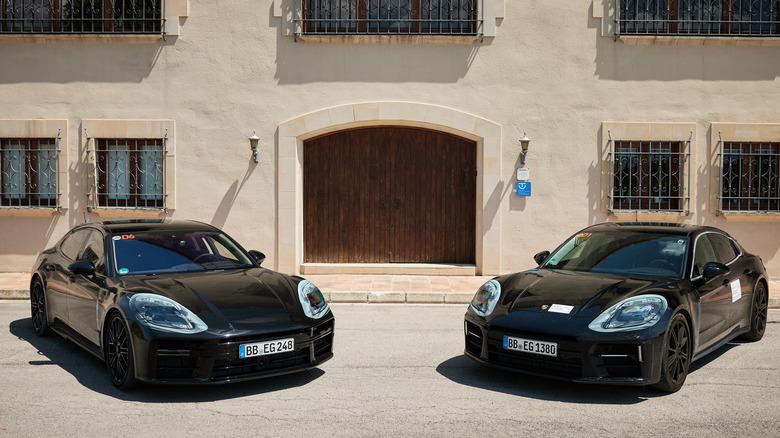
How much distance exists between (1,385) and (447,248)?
8707 millimetres

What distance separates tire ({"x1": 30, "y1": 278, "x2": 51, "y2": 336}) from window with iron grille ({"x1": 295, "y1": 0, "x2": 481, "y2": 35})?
6.97 m

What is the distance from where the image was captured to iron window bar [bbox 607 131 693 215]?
12953 millimetres

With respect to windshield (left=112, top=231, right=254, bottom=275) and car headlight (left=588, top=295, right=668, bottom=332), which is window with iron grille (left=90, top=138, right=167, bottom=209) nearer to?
windshield (left=112, top=231, right=254, bottom=275)

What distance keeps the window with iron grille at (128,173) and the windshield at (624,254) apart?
8.38m

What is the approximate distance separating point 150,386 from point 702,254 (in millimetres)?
4991

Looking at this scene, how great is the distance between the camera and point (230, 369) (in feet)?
17.8

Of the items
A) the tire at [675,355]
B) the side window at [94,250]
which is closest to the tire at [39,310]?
the side window at [94,250]

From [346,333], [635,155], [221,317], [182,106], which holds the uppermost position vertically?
[182,106]

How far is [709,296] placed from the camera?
6426 mm

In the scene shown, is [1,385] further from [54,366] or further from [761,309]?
[761,309]

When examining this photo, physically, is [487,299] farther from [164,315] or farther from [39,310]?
[39,310]

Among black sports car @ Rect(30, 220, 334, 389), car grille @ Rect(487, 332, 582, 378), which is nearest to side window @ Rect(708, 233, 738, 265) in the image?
car grille @ Rect(487, 332, 582, 378)

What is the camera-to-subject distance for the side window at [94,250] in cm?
666

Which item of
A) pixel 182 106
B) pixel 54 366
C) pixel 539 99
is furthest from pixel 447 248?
pixel 54 366
